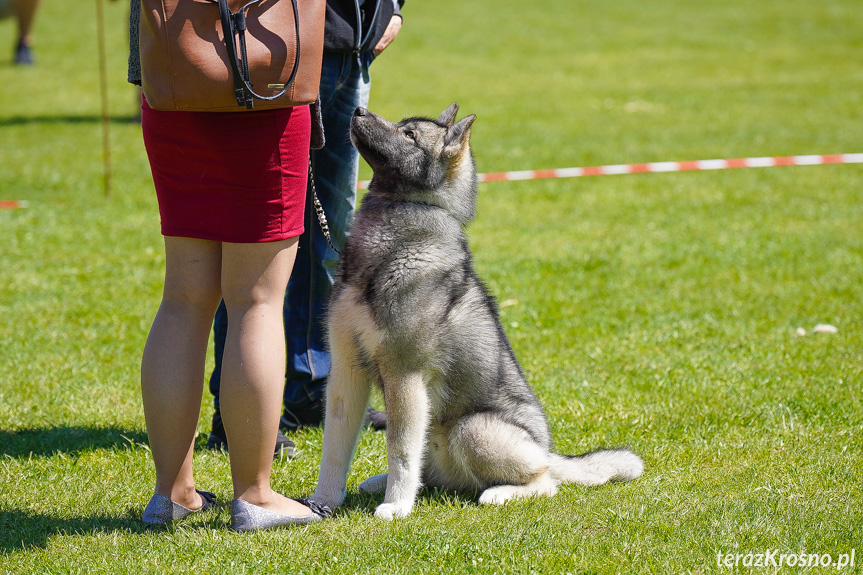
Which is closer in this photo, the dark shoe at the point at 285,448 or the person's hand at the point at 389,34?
the dark shoe at the point at 285,448

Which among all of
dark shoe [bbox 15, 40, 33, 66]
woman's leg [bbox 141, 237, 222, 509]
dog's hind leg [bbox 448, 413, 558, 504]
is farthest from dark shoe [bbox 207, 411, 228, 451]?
dark shoe [bbox 15, 40, 33, 66]

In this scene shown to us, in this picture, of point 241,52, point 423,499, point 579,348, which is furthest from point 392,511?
point 579,348

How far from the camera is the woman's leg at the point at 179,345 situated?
2.80 metres

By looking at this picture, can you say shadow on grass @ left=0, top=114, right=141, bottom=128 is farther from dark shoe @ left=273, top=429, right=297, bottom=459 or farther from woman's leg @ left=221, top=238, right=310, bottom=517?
woman's leg @ left=221, top=238, right=310, bottom=517

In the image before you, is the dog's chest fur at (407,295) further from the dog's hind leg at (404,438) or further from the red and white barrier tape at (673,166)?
the red and white barrier tape at (673,166)

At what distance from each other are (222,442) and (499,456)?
1300 mm

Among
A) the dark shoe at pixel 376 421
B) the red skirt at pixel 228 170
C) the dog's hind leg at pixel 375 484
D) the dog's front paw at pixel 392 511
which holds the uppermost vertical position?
the red skirt at pixel 228 170

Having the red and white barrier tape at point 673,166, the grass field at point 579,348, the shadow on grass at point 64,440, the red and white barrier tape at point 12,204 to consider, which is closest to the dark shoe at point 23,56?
the grass field at point 579,348

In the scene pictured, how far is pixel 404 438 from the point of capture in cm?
309

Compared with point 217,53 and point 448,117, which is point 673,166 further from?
point 217,53

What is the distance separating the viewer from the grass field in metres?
2.91

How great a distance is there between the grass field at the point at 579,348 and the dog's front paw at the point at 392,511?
0.04 meters

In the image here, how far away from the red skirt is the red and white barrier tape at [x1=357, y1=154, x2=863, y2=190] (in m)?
6.87

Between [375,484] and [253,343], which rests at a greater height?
[253,343]
